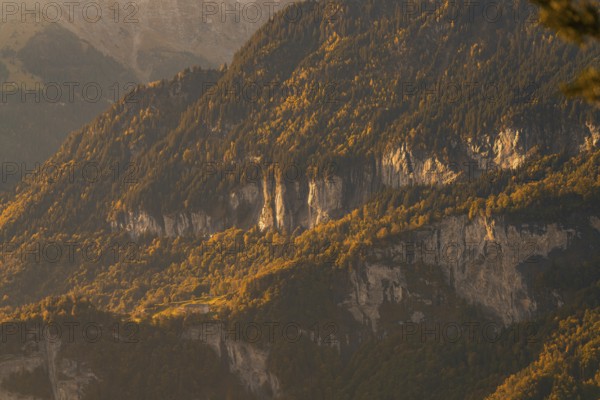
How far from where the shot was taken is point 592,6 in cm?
5122

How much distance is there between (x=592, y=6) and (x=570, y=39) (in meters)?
1.62

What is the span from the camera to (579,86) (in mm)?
51531

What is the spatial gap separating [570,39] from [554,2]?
167 cm

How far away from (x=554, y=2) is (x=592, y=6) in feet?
6.06

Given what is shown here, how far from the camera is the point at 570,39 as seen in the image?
51.0 m

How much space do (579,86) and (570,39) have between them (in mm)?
1926

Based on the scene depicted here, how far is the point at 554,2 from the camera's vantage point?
165 feet
